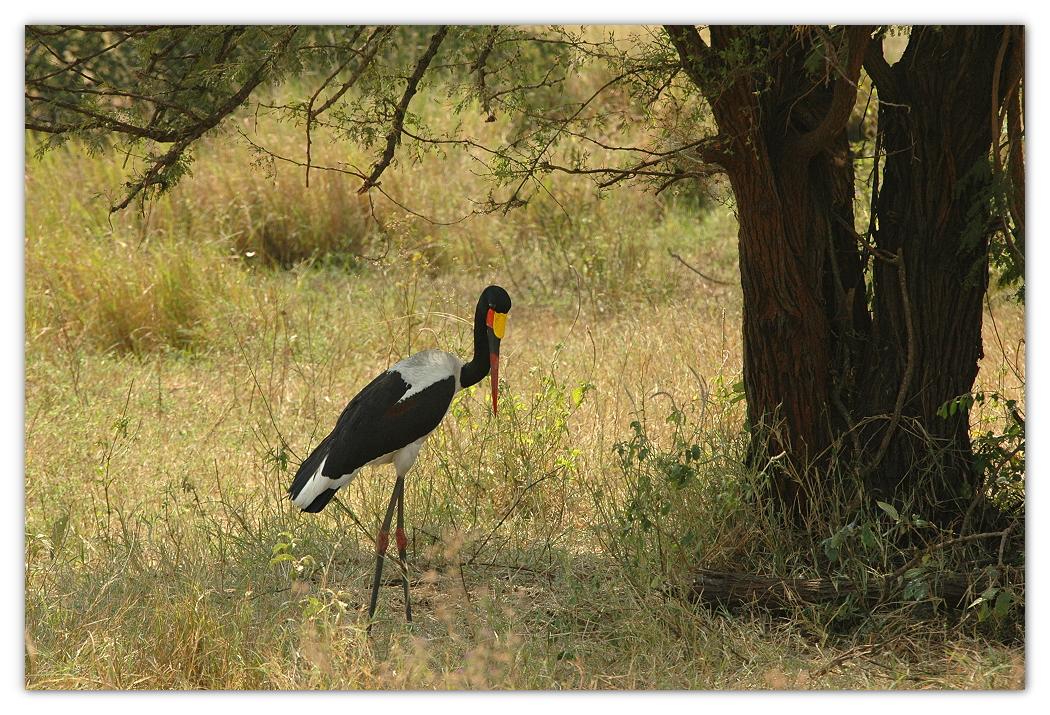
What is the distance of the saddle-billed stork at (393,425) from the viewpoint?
126 inches

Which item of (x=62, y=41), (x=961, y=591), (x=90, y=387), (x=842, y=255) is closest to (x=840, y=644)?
(x=961, y=591)

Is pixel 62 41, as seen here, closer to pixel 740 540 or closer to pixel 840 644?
pixel 740 540

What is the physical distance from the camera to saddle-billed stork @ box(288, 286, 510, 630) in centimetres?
320

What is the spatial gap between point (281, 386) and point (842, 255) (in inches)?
117

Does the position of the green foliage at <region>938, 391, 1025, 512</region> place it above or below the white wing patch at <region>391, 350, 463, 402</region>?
below

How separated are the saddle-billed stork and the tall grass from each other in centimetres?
17

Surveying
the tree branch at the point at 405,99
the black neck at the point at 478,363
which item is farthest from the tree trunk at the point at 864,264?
the black neck at the point at 478,363

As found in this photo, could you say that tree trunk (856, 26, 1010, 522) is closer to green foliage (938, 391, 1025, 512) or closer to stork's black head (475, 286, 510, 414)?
green foliage (938, 391, 1025, 512)

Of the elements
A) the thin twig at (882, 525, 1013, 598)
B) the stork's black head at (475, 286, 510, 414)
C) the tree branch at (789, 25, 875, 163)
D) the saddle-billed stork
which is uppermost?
the tree branch at (789, 25, 875, 163)

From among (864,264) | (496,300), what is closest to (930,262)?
(864,264)

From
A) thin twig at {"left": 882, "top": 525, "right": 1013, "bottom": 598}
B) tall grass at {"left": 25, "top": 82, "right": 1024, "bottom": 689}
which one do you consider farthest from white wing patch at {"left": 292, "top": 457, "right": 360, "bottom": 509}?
thin twig at {"left": 882, "top": 525, "right": 1013, "bottom": 598}

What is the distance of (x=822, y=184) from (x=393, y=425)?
1507 mm

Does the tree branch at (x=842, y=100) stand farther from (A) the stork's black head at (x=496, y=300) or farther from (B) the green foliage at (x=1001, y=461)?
(A) the stork's black head at (x=496, y=300)

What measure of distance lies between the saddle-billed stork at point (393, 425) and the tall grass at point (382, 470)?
0.54 feet
